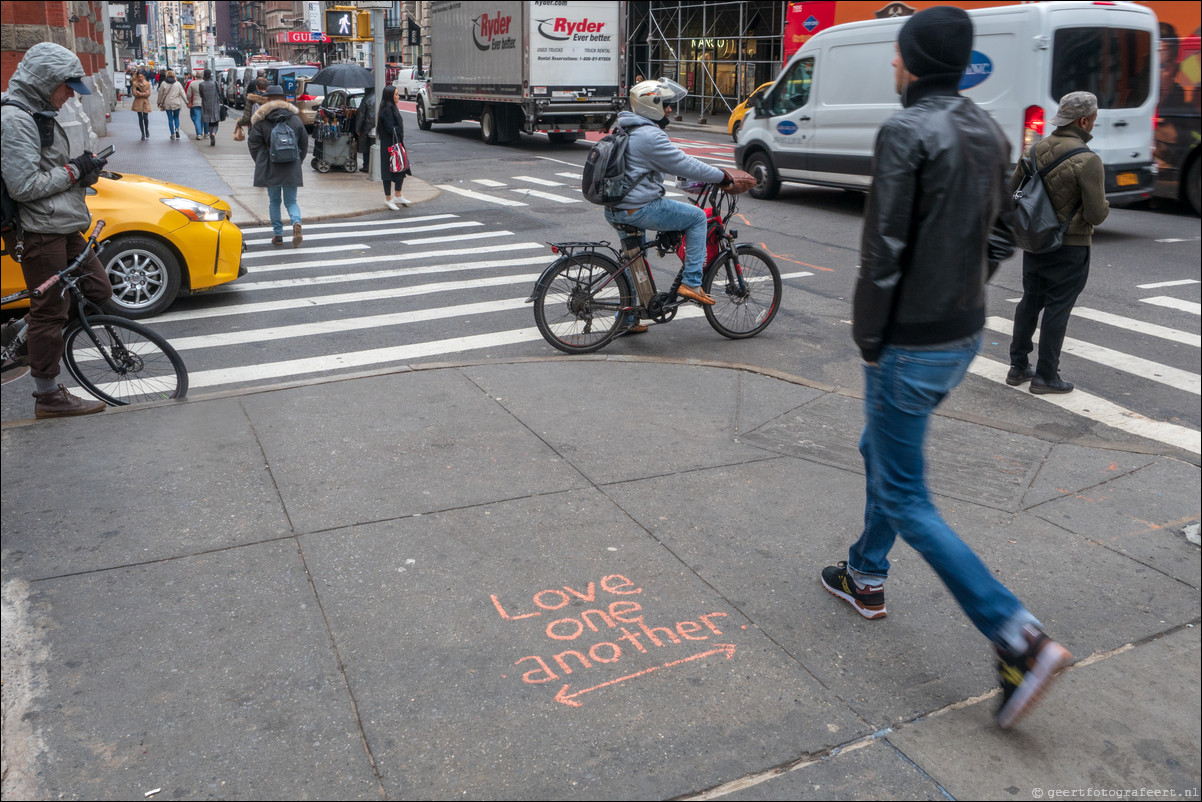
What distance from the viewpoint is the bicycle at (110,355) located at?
604 centimetres

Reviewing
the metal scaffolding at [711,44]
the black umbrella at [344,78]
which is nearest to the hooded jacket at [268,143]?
the black umbrella at [344,78]

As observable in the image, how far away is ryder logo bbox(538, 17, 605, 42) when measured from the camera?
24.6 meters

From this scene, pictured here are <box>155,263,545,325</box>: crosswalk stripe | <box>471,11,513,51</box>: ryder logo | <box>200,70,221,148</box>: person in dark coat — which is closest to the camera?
<box>155,263,545,325</box>: crosswalk stripe

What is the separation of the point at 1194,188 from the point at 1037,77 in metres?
4.29

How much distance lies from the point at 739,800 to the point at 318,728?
127 centimetres

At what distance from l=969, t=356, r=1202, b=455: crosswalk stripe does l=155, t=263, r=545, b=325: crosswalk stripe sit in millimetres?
5293

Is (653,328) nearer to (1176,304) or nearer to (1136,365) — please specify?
(1136,365)

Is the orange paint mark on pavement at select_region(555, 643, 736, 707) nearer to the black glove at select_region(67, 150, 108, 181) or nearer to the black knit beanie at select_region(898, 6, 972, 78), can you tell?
the black knit beanie at select_region(898, 6, 972, 78)

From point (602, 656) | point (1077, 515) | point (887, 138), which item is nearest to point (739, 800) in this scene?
point (602, 656)

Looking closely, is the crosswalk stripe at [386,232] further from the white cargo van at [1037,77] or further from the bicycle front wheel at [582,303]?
the bicycle front wheel at [582,303]

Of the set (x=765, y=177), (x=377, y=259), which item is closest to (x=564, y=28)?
(x=765, y=177)

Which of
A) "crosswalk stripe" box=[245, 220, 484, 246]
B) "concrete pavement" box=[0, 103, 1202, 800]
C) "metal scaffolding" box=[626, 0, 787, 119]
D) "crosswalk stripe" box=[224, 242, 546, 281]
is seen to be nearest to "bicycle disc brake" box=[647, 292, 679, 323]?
"concrete pavement" box=[0, 103, 1202, 800]

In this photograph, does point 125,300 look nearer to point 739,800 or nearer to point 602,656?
point 602,656

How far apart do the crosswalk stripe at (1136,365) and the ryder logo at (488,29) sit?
786 inches
